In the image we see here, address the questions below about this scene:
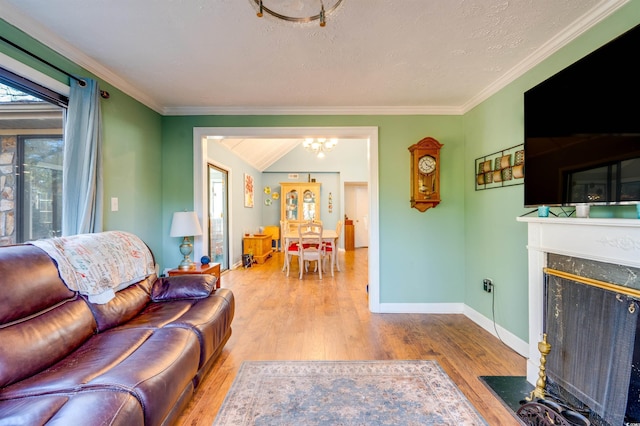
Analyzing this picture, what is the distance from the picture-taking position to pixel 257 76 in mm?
2457

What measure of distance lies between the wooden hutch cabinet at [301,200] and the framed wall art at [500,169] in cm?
533

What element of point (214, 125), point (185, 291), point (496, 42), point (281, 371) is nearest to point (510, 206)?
point (496, 42)

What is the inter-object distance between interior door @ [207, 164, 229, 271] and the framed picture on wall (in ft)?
3.30

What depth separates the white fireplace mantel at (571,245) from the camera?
133 centimetres

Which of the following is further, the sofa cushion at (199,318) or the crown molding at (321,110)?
the crown molding at (321,110)

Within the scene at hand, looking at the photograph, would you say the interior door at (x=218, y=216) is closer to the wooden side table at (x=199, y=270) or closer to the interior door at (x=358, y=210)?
the wooden side table at (x=199, y=270)

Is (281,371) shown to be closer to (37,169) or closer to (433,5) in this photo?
(37,169)

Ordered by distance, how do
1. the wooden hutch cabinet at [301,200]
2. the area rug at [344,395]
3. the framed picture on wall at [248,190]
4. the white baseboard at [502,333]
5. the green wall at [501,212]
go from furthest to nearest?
the wooden hutch cabinet at [301,200]
the framed picture on wall at [248,190]
the white baseboard at [502,333]
the green wall at [501,212]
the area rug at [344,395]

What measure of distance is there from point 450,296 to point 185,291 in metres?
2.80

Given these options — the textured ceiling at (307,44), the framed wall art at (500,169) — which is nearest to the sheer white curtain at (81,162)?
the textured ceiling at (307,44)

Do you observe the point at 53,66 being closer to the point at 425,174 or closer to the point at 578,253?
the point at 425,174

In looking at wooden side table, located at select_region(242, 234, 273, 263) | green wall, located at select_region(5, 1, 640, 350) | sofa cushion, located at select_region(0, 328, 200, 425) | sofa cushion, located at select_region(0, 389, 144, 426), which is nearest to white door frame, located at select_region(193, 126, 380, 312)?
green wall, located at select_region(5, 1, 640, 350)

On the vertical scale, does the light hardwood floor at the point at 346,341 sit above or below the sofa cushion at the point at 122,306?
below

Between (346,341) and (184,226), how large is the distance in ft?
6.40
